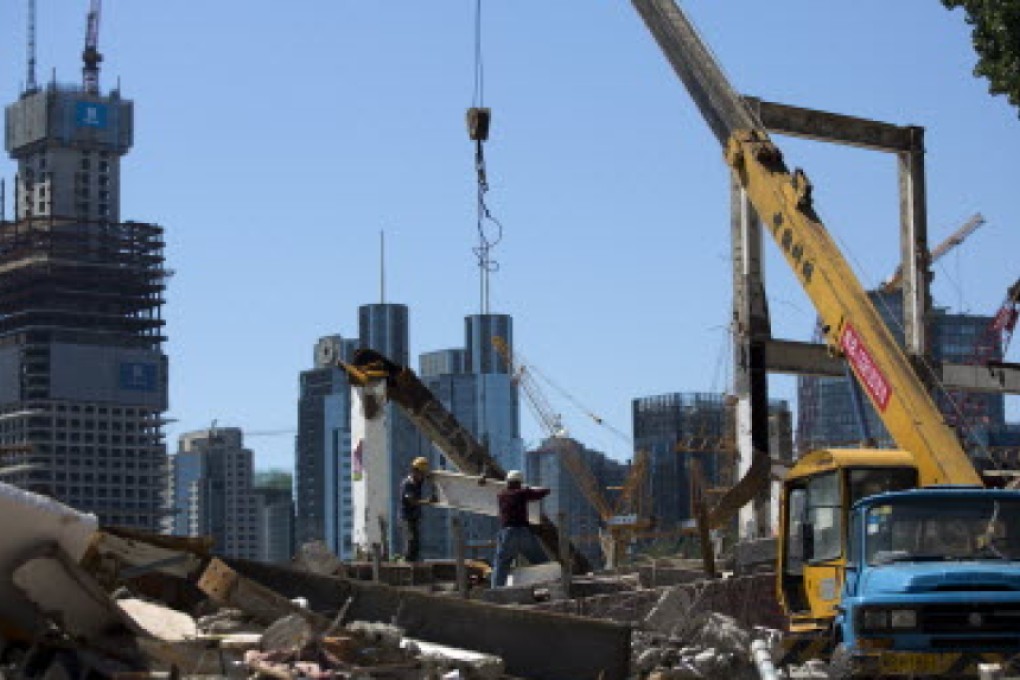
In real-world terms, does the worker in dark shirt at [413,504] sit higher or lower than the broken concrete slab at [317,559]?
higher

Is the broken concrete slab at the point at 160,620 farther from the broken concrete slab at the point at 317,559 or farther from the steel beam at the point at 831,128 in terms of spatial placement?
the steel beam at the point at 831,128

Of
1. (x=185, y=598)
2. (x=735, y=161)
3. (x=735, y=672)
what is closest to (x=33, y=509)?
(x=185, y=598)

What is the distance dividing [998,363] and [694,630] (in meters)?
19.5

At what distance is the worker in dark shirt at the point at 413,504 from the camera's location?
27.9 metres

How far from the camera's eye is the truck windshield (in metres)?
17.7

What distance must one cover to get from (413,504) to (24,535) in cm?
1393

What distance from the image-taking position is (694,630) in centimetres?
1909

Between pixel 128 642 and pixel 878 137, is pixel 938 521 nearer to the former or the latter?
pixel 128 642

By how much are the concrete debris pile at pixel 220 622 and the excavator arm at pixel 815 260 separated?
237 inches

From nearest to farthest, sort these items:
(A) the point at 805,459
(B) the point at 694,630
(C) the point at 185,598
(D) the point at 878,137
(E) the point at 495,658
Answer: (E) the point at 495,658, (C) the point at 185,598, (B) the point at 694,630, (A) the point at 805,459, (D) the point at 878,137

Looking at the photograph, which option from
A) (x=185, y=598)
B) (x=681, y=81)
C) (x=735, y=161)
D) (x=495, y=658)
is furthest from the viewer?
(x=681, y=81)

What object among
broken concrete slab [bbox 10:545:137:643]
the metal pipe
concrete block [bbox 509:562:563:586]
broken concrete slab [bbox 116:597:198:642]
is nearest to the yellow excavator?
the metal pipe

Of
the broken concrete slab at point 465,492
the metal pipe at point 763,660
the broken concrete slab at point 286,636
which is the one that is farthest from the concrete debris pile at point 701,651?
the broken concrete slab at point 465,492

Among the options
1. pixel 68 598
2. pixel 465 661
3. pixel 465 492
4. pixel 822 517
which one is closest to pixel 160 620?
pixel 68 598
